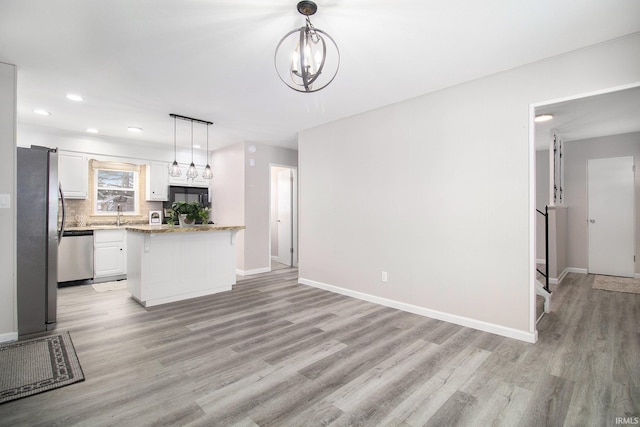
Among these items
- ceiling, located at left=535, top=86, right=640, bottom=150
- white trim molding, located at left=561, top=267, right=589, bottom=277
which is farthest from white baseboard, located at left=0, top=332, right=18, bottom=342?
white trim molding, located at left=561, top=267, right=589, bottom=277

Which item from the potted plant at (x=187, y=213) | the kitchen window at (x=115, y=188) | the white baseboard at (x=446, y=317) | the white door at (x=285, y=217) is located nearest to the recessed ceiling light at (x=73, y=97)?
the potted plant at (x=187, y=213)

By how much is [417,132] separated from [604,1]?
5.84 ft

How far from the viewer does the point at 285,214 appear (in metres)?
6.80

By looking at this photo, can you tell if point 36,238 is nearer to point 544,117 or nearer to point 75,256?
point 75,256

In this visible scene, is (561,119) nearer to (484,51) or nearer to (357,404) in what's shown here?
(484,51)

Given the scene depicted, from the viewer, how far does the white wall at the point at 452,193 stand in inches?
109

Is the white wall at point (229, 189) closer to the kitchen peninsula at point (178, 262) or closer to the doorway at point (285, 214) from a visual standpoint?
the doorway at point (285, 214)

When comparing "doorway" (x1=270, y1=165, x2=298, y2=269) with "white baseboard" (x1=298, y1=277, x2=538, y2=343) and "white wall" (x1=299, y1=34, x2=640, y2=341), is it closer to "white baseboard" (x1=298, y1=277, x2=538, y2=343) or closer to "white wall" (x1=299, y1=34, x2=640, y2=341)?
"white wall" (x1=299, y1=34, x2=640, y2=341)

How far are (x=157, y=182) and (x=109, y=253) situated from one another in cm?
157

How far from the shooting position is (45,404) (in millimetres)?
1903

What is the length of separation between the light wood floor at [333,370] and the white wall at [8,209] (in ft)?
1.65

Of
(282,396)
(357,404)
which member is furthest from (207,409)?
(357,404)

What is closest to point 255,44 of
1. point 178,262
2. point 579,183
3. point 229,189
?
point 178,262

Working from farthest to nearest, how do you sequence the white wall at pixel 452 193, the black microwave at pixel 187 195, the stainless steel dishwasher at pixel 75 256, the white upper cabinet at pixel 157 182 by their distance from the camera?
the black microwave at pixel 187 195 < the white upper cabinet at pixel 157 182 < the stainless steel dishwasher at pixel 75 256 < the white wall at pixel 452 193
